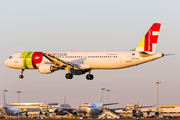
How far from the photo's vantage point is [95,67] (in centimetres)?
5528

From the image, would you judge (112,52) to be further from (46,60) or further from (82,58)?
(46,60)

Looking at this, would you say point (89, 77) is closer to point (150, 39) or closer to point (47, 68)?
point (47, 68)

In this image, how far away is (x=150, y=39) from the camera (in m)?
54.5

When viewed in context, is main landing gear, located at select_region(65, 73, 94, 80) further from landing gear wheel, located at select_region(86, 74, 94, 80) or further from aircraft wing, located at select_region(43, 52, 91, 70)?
aircraft wing, located at select_region(43, 52, 91, 70)

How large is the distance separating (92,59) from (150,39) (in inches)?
372

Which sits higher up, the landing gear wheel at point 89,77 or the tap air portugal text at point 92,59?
the tap air portugal text at point 92,59

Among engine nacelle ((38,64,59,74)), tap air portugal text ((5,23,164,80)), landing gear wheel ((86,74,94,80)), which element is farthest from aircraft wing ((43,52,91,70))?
landing gear wheel ((86,74,94,80))

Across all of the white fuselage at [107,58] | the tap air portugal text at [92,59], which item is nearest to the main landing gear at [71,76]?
the tap air portugal text at [92,59]

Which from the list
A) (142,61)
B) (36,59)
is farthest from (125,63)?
(36,59)

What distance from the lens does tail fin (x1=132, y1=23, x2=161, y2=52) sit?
5406cm

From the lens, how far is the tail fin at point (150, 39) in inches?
2128

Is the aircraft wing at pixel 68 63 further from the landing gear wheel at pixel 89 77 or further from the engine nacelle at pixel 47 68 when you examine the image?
the landing gear wheel at pixel 89 77

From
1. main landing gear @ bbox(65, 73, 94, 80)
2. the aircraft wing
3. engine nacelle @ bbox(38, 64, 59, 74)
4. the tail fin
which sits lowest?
main landing gear @ bbox(65, 73, 94, 80)

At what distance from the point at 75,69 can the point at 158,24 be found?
48.0 ft
